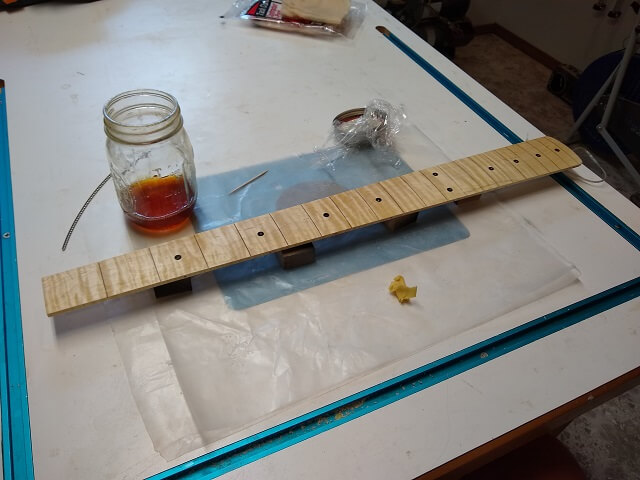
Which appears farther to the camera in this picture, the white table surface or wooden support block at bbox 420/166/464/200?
wooden support block at bbox 420/166/464/200

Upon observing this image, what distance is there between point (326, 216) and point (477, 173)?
25 centimetres

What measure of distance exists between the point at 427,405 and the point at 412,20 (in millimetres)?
1627

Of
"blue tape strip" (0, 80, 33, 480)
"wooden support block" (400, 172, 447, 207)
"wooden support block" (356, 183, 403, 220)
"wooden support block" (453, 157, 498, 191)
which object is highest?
"wooden support block" (453, 157, 498, 191)

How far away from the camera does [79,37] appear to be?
1.03 metres

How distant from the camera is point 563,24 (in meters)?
2.16

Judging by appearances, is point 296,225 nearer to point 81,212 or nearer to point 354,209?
point 354,209

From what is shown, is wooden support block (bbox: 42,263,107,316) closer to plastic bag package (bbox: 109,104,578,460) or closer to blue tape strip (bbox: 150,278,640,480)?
plastic bag package (bbox: 109,104,578,460)

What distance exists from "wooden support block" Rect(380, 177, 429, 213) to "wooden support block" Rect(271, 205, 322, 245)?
129mm

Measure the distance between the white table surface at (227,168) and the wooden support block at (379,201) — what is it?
173mm

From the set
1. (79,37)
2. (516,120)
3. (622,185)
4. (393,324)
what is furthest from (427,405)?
(622,185)

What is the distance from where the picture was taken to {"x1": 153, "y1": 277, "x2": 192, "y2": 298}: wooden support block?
1.89 ft

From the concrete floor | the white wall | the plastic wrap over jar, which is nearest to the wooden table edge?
the plastic wrap over jar

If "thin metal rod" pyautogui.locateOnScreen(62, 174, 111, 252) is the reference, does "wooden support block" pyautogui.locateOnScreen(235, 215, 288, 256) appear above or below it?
above

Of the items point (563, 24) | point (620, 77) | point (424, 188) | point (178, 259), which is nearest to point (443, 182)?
point (424, 188)
